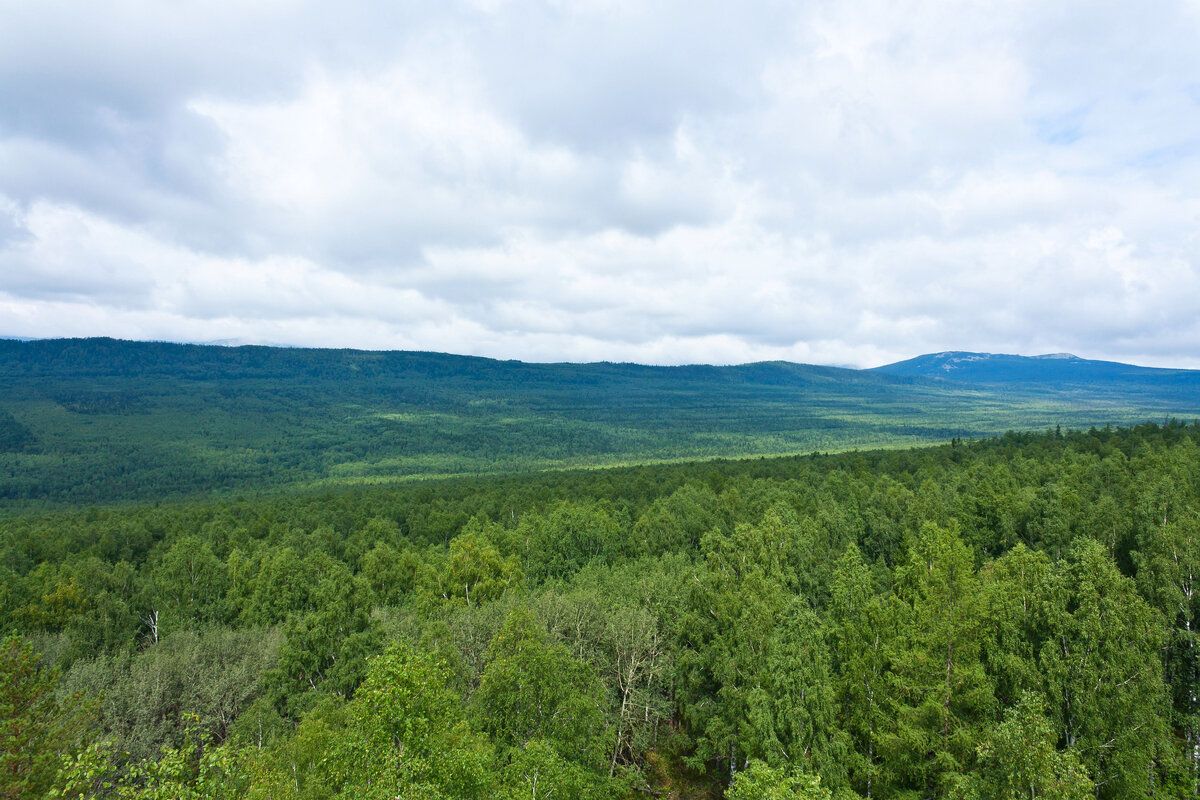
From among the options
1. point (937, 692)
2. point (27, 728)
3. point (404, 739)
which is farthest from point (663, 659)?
point (27, 728)

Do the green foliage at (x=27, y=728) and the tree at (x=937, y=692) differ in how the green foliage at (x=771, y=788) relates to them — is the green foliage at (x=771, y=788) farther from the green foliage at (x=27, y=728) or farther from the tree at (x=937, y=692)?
the green foliage at (x=27, y=728)

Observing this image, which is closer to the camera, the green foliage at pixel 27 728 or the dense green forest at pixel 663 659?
the green foliage at pixel 27 728

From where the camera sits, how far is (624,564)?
56.7 meters

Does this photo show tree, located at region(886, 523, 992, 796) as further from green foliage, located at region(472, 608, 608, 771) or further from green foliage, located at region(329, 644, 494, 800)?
green foliage, located at region(329, 644, 494, 800)

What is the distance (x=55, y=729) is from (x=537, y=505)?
62.4 m

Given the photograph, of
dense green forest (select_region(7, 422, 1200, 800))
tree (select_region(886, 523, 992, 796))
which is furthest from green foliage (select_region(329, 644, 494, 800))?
tree (select_region(886, 523, 992, 796))

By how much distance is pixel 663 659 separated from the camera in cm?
3469

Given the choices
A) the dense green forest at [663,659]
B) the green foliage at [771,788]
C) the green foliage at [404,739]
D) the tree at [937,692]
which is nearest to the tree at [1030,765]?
the dense green forest at [663,659]

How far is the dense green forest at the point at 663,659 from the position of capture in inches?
749

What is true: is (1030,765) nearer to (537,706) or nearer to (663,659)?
(537,706)

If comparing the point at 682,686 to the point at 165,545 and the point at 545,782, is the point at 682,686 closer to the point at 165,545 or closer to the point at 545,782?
the point at 545,782

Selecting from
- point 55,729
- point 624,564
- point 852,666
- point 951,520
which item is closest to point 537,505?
point 624,564

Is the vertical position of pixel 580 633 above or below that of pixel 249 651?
above

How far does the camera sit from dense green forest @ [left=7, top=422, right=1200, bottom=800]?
749 inches
